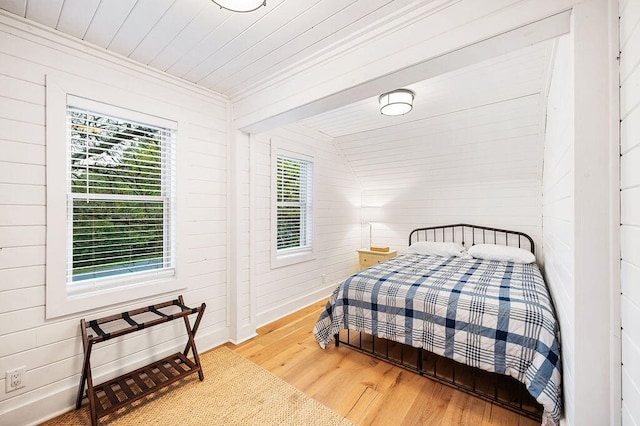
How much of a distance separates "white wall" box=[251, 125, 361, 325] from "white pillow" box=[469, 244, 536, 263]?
191 centimetres

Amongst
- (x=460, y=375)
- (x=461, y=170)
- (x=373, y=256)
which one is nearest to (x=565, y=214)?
(x=460, y=375)

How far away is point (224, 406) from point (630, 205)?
2408mm

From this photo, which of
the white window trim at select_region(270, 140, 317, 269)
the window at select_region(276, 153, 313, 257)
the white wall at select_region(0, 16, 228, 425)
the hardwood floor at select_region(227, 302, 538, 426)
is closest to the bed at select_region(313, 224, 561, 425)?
the hardwood floor at select_region(227, 302, 538, 426)

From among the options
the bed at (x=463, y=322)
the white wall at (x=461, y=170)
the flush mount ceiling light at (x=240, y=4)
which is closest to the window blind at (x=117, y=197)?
the flush mount ceiling light at (x=240, y=4)

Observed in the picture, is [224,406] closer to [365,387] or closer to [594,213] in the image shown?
[365,387]

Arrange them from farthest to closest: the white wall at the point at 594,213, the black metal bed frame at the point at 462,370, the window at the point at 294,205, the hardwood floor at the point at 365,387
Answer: the window at the point at 294,205 → the black metal bed frame at the point at 462,370 → the hardwood floor at the point at 365,387 → the white wall at the point at 594,213

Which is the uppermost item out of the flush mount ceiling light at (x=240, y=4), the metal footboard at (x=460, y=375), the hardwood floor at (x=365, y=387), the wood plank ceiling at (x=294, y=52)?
the wood plank ceiling at (x=294, y=52)

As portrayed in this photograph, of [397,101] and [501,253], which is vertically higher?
[397,101]

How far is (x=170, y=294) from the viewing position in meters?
2.45

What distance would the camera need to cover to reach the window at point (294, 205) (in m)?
3.62

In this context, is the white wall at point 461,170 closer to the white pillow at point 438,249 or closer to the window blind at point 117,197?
the white pillow at point 438,249

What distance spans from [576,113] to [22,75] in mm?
3018

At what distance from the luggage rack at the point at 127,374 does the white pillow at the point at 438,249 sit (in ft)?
9.82

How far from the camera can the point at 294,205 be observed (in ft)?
12.4
